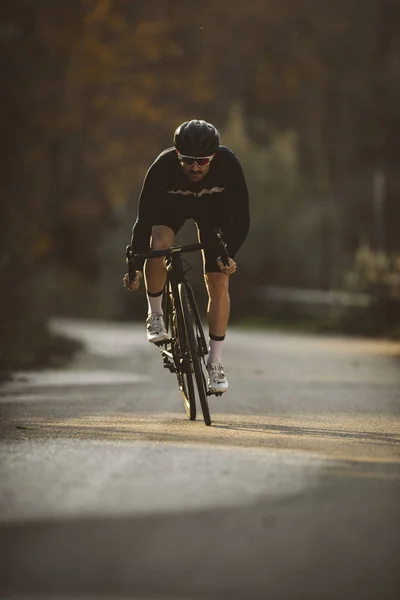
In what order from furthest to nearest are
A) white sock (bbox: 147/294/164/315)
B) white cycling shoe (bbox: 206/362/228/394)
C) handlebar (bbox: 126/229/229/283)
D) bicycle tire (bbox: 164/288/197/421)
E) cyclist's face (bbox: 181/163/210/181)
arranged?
1. white sock (bbox: 147/294/164/315)
2. bicycle tire (bbox: 164/288/197/421)
3. white cycling shoe (bbox: 206/362/228/394)
4. handlebar (bbox: 126/229/229/283)
5. cyclist's face (bbox: 181/163/210/181)

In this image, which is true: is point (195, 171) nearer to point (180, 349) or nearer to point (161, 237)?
point (161, 237)

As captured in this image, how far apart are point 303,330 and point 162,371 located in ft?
49.0

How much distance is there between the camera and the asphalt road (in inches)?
243

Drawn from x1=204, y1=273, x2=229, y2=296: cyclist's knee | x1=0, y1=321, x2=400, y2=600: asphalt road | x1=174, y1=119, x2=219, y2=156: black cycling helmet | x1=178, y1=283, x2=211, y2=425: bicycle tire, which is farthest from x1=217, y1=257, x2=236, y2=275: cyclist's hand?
x1=0, y1=321, x2=400, y2=600: asphalt road

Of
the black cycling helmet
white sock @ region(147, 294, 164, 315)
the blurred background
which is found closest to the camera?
the black cycling helmet

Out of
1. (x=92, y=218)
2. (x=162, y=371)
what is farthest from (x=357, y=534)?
(x=92, y=218)

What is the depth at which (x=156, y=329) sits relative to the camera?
11.9 m

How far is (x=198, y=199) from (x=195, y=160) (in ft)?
1.59

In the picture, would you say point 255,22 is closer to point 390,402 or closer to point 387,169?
point 387,169

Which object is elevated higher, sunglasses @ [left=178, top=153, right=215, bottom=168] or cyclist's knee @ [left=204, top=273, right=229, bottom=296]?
sunglasses @ [left=178, top=153, right=215, bottom=168]

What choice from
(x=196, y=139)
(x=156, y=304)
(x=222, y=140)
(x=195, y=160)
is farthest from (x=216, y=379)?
(x=222, y=140)

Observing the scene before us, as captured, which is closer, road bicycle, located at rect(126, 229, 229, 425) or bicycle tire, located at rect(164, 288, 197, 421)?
road bicycle, located at rect(126, 229, 229, 425)

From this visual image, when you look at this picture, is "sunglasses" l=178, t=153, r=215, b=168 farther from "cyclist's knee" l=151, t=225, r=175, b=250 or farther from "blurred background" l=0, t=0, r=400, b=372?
"blurred background" l=0, t=0, r=400, b=372

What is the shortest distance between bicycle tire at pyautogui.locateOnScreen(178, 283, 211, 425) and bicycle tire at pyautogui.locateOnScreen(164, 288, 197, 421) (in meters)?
0.10
